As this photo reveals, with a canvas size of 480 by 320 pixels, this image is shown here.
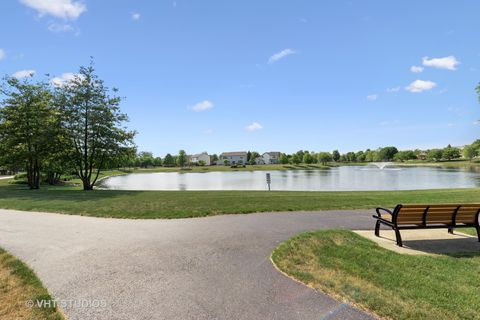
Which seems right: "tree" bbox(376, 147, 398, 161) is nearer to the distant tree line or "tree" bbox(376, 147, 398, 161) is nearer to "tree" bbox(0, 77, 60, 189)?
the distant tree line

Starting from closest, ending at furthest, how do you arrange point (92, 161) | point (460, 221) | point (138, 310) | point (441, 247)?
point (138, 310) < point (441, 247) < point (460, 221) < point (92, 161)

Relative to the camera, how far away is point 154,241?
604 cm

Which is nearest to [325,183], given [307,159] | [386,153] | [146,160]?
[307,159]

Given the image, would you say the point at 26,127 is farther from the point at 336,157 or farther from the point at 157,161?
the point at 336,157

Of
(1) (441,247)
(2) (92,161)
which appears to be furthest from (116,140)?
(1) (441,247)

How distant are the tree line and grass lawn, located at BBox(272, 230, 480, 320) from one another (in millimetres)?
20480

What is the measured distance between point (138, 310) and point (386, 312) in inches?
117

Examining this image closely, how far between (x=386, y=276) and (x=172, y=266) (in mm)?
3440

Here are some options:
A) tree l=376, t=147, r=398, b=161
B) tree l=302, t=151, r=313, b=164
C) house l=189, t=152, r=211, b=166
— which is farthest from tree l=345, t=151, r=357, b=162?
house l=189, t=152, r=211, b=166

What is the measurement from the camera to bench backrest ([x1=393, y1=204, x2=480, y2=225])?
608 cm

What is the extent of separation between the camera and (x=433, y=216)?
6.23m

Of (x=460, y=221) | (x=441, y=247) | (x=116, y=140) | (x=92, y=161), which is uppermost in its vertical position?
(x=116, y=140)

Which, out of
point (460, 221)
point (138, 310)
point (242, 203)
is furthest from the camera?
point (242, 203)

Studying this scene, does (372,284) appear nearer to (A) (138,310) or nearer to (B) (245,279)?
(B) (245,279)
